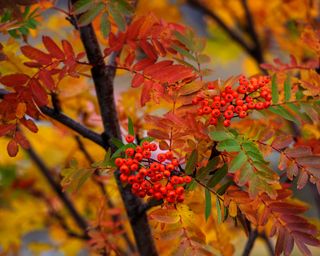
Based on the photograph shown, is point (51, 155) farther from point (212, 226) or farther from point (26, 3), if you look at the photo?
point (26, 3)

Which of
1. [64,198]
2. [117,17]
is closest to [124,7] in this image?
[117,17]

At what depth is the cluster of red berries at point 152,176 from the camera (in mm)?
843

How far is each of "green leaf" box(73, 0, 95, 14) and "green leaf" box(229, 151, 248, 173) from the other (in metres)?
0.37

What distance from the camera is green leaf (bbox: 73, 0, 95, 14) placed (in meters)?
0.93

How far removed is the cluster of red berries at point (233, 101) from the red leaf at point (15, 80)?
1.04 feet

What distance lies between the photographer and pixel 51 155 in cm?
224

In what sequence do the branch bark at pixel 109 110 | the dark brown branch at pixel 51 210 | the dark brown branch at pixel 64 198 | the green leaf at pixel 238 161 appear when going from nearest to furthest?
the green leaf at pixel 238 161, the branch bark at pixel 109 110, the dark brown branch at pixel 64 198, the dark brown branch at pixel 51 210

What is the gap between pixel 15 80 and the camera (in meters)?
0.97

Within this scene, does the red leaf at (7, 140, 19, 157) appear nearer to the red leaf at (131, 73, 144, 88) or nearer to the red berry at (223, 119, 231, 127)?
the red leaf at (131, 73, 144, 88)

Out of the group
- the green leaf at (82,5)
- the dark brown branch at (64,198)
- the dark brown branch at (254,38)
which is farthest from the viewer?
the dark brown branch at (254,38)

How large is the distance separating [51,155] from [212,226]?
1029 mm

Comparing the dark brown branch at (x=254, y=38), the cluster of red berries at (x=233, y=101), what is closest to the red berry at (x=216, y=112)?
the cluster of red berries at (x=233, y=101)

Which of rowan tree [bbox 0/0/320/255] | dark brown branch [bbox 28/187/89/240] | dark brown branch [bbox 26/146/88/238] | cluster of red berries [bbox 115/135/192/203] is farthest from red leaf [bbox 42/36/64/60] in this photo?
dark brown branch [bbox 28/187/89/240]

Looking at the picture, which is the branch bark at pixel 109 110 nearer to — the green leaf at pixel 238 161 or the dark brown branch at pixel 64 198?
the green leaf at pixel 238 161
